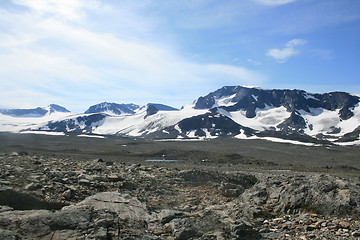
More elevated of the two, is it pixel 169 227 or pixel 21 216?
pixel 21 216

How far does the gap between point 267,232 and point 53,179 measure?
11940 mm

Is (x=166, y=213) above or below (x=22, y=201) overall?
below

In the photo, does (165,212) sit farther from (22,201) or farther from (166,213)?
(22,201)

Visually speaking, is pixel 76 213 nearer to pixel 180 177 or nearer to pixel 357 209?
pixel 357 209

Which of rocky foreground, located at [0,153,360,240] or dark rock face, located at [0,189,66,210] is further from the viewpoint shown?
dark rock face, located at [0,189,66,210]

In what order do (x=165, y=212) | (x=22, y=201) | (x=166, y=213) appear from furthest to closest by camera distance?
(x=165, y=212)
(x=166, y=213)
(x=22, y=201)

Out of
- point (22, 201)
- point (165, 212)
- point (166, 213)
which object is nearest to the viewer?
point (22, 201)

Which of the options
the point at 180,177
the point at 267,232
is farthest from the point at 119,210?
the point at 180,177

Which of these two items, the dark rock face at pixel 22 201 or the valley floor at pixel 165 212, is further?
the dark rock face at pixel 22 201

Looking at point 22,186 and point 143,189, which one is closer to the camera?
point 22,186

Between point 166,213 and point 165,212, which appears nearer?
point 166,213

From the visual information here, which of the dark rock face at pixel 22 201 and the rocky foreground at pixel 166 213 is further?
the dark rock face at pixel 22 201

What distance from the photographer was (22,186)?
14648 millimetres

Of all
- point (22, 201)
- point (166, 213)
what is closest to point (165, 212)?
point (166, 213)
